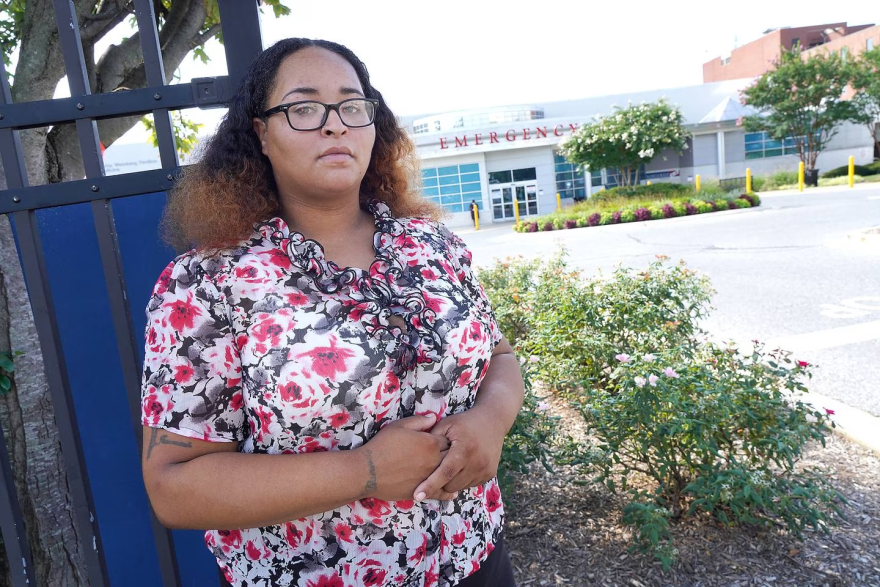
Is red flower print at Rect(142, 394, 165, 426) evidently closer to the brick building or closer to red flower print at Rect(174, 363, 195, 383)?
red flower print at Rect(174, 363, 195, 383)

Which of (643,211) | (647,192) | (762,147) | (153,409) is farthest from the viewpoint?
(762,147)

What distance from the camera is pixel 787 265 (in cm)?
979

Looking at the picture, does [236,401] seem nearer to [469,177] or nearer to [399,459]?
[399,459]

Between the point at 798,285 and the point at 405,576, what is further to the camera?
the point at 798,285

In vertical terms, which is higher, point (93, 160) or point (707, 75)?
point (707, 75)

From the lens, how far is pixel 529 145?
106ft

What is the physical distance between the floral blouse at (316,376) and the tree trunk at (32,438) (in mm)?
840

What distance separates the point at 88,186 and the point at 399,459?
112 cm

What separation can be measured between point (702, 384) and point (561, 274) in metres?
2.38

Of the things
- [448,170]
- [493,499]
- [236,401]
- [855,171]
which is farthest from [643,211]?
[236,401]

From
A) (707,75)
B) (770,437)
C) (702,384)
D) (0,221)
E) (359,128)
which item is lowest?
(770,437)

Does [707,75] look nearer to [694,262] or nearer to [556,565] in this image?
[694,262]

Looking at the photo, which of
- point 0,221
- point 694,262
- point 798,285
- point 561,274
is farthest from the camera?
point 694,262

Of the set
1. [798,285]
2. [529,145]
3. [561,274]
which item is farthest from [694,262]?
[529,145]
